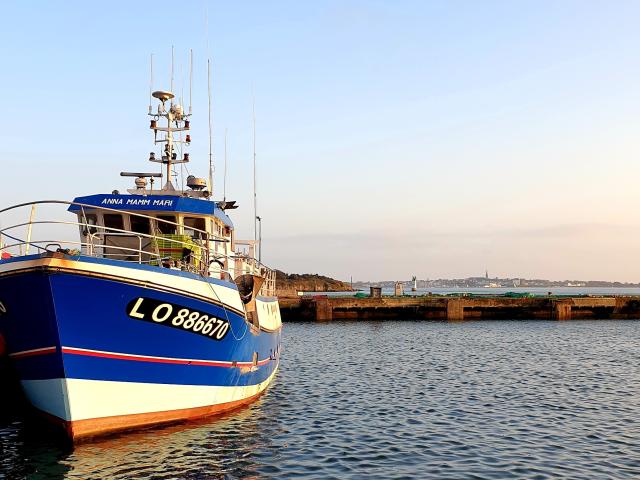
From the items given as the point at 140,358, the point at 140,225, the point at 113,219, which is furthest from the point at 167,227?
the point at 140,358

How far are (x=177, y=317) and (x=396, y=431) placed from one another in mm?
6374

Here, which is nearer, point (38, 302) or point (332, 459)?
point (38, 302)

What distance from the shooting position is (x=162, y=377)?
12719 mm

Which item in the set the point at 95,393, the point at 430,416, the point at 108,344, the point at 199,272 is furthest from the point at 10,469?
the point at 430,416

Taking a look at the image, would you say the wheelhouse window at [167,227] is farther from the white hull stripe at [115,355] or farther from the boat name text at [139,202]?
the white hull stripe at [115,355]

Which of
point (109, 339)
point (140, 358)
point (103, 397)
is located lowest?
point (103, 397)

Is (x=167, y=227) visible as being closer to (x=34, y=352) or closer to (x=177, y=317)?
(x=177, y=317)

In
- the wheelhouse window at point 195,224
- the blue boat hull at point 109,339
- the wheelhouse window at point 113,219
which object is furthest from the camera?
the wheelhouse window at point 195,224

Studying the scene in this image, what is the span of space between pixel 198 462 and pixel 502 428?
794 cm

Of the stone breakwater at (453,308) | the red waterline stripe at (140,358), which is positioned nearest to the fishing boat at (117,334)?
the red waterline stripe at (140,358)

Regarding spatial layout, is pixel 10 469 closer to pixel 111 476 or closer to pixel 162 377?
pixel 111 476

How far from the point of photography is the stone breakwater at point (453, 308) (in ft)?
182

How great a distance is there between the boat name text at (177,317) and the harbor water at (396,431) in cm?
248

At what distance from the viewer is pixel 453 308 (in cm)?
5519
